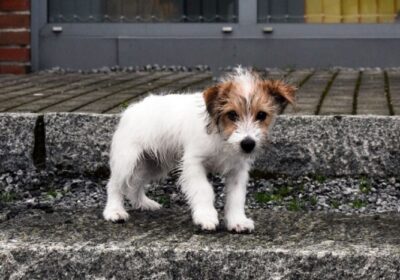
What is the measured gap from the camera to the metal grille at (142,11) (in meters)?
8.64

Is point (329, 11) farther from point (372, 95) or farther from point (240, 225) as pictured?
point (240, 225)

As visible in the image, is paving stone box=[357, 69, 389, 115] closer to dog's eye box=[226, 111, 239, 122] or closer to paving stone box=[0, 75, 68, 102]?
dog's eye box=[226, 111, 239, 122]

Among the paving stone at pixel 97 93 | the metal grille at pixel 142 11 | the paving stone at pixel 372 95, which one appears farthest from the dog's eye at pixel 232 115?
the metal grille at pixel 142 11

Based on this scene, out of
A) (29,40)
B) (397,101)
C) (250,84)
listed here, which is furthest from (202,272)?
(29,40)

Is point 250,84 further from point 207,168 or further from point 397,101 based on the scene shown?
point 397,101

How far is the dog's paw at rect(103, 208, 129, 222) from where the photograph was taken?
3.61m

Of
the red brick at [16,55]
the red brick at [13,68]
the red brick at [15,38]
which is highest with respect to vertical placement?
the red brick at [15,38]

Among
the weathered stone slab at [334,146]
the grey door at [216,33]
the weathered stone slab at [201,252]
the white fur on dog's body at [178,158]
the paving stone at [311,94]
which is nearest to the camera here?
the weathered stone slab at [201,252]

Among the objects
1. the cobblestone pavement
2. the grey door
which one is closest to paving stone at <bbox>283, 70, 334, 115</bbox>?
the cobblestone pavement

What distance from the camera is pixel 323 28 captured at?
27.8ft

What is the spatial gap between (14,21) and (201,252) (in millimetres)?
5997

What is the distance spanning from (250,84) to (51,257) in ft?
3.36

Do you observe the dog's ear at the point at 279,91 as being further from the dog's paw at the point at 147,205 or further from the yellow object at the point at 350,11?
the yellow object at the point at 350,11

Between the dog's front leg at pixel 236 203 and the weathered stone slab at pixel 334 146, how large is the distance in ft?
3.05
